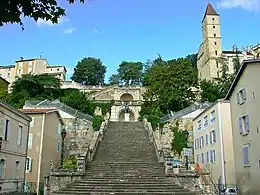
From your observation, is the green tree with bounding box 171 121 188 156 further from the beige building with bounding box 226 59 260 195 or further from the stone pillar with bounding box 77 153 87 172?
the stone pillar with bounding box 77 153 87 172

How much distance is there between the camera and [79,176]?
60.6 feet

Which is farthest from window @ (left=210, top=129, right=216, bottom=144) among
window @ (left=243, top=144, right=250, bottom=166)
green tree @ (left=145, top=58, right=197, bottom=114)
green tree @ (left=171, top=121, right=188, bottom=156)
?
green tree @ (left=145, top=58, right=197, bottom=114)

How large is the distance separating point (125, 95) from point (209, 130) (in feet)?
106

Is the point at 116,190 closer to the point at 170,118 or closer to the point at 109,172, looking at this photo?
the point at 109,172

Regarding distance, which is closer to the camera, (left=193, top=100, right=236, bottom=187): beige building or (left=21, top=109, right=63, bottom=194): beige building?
(left=193, top=100, right=236, bottom=187): beige building

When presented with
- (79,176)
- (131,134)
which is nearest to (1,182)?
(79,176)

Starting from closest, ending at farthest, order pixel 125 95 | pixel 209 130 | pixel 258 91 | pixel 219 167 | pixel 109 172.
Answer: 1. pixel 258 91
2. pixel 109 172
3. pixel 219 167
4. pixel 209 130
5. pixel 125 95

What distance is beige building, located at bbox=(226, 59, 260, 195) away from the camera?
58.2ft

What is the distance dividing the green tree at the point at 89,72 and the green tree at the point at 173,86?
30917 millimetres

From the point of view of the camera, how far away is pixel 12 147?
20281 mm

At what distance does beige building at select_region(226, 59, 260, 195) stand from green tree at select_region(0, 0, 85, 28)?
15189 millimetres

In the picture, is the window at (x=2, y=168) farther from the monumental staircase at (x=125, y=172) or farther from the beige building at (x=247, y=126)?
the beige building at (x=247, y=126)

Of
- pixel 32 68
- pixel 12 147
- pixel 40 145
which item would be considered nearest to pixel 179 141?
pixel 40 145

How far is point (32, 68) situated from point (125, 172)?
68940 millimetres
